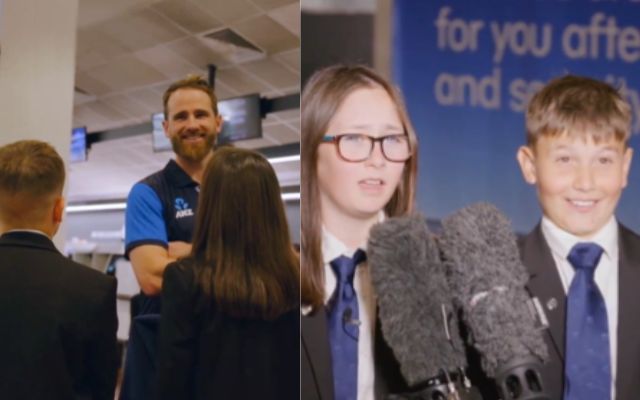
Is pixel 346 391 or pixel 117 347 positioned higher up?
pixel 117 347

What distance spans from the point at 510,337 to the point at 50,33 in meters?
1.56

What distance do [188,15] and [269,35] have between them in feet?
0.81

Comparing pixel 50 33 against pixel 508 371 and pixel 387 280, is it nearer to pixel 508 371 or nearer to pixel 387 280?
pixel 387 280

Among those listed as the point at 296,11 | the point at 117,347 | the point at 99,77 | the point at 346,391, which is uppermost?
the point at 296,11

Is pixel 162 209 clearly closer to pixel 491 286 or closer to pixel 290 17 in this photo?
pixel 290 17

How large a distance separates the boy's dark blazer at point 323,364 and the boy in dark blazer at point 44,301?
537 millimetres

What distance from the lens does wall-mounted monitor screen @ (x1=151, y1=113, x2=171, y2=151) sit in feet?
6.33

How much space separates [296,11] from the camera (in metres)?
1.92

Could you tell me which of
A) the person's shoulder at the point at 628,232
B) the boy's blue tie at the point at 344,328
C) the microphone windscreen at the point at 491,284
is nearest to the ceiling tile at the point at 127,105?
the boy's blue tie at the point at 344,328

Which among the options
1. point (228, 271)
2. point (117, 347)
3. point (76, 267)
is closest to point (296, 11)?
point (228, 271)

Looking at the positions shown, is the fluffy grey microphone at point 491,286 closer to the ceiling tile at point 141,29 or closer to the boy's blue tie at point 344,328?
the boy's blue tie at point 344,328

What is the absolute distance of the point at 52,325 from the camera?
5.83 feet

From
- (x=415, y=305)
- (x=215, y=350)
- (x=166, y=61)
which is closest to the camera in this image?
(x=415, y=305)

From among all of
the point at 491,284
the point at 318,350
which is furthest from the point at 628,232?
the point at 318,350
